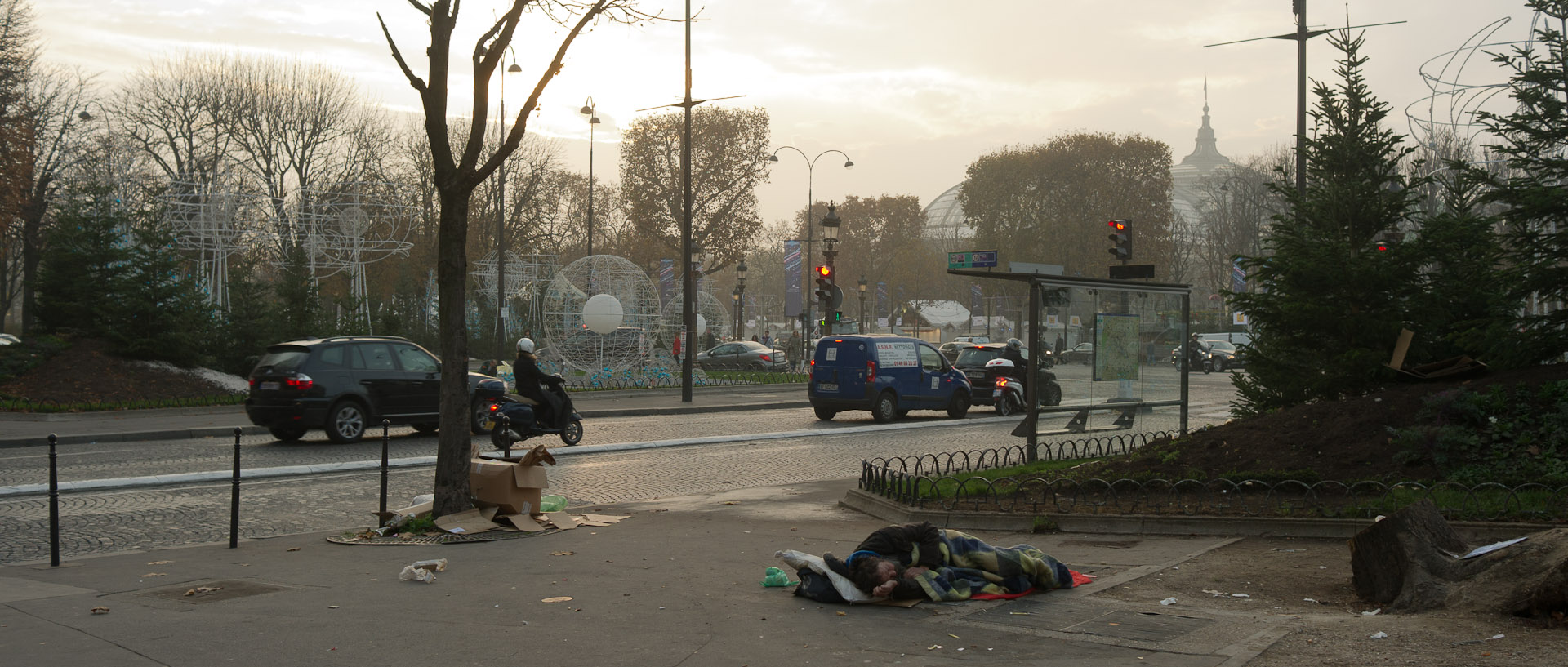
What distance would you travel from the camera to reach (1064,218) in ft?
217

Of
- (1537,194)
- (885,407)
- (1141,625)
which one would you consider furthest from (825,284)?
(1141,625)

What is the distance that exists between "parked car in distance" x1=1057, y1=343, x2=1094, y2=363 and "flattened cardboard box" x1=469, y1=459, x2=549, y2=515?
702cm

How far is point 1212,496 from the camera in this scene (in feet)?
30.4

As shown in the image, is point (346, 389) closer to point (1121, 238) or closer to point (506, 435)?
point (506, 435)

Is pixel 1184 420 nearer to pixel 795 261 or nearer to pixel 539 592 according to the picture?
pixel 539 592

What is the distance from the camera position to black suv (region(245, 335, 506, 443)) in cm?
1588

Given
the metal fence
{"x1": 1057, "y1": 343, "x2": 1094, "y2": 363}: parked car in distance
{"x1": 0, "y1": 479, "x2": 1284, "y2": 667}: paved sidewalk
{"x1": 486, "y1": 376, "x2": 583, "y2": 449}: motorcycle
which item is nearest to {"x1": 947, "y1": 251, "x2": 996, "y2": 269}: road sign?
{"x1": 1057, "y1": 343, "x2": 1094, "y2": 363}: parked car in distance

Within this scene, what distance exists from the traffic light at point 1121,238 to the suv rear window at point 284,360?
1259cm

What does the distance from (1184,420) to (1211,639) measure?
1069 cm

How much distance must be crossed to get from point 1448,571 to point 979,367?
1950 cm

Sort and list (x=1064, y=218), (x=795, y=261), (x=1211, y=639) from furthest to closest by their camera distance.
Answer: (x=1064, y=218) < (x=795, y=261) < (x=1211, y=639)

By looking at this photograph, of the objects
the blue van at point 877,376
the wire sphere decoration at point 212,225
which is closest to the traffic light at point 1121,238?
the blue van at point 877,376

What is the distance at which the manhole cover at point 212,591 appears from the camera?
21.1 feet

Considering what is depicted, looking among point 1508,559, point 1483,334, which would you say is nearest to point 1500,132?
point 1483,334
